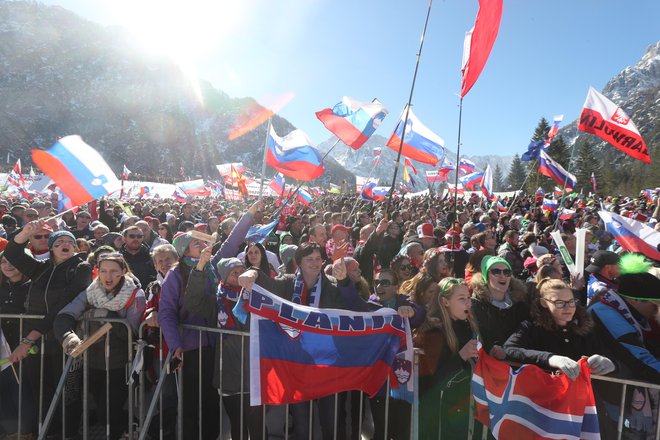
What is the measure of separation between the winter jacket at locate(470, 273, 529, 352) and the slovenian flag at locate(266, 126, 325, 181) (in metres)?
3.77

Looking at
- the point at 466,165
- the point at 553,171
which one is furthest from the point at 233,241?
the point at 466,165

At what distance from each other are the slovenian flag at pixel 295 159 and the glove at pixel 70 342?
4.12 metres

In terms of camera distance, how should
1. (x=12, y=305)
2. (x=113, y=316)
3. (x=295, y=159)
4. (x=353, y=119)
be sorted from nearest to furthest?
1. (x=113, y=316)
2. (x=12, y=305)
3. (x=295, y=159)
4. (x=353, y=119)

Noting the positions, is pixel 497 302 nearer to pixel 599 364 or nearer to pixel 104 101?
pixel 599 364

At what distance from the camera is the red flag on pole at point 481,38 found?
5.77 meters

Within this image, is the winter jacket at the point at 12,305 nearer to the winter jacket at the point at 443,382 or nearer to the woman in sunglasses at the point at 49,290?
the woman in sunglasses at the point at 49,290

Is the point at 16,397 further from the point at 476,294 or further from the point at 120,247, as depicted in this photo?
the point at 476,294

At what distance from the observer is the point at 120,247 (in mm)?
6082

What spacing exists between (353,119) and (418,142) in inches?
73.7

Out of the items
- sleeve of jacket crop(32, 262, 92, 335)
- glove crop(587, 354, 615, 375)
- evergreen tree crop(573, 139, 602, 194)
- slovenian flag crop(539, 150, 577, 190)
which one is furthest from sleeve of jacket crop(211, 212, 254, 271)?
evergreen tree crop(573, 139, 602, 194)

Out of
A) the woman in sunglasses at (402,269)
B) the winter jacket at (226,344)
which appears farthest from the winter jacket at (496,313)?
the winter jacket at (226,344)

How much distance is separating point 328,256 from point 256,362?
391 centimetres

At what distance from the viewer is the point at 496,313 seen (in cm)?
338

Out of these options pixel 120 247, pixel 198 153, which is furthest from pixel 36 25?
pixel 120 247
